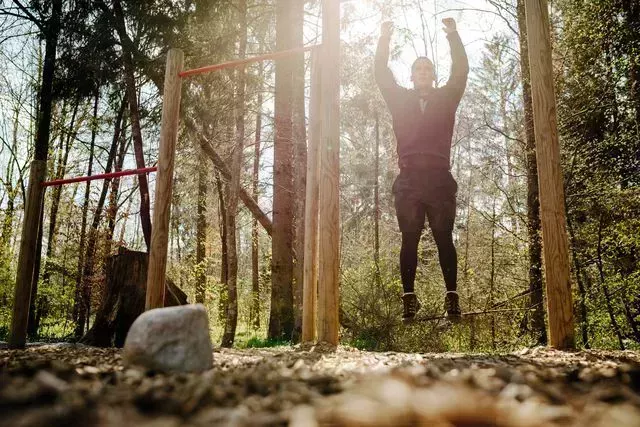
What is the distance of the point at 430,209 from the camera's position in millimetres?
3158

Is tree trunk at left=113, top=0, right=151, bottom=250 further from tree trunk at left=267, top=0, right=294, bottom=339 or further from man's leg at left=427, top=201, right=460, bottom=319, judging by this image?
man's leg at left=427, top=201, right=460, bottom=319

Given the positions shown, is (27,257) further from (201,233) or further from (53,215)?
(201,233)

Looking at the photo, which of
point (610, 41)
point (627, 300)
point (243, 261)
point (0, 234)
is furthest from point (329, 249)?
point (243, 261)

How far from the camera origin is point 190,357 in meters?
1.56

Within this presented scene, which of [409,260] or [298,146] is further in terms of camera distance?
[298,146]

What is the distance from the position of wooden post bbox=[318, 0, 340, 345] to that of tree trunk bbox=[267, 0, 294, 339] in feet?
10.6

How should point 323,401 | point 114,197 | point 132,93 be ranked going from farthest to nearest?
point 114,197
point 132,93
point 323,401

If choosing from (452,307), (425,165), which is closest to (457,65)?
(425,165)

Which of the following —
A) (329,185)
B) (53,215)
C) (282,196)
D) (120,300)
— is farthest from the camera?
(53,215)

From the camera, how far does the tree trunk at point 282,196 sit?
6500 millimetres

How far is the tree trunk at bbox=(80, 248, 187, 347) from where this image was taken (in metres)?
4.49

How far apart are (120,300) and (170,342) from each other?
3.40 meters

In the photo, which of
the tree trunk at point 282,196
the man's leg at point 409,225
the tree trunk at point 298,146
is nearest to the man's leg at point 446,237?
the man's leg at point 409,225

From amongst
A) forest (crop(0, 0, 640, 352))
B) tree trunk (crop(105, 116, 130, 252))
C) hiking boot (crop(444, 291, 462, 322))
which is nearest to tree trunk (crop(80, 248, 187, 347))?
forest (crop(0, 0, 640, 352))
